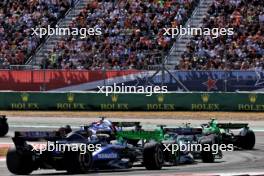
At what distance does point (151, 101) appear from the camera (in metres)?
36.7

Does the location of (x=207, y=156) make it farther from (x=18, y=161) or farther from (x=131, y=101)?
(x=131, y=101)

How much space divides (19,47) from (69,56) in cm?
444

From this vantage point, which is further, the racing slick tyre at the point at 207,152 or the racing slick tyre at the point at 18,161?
the racing slick tyre at the point at 207,152

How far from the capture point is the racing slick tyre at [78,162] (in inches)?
621

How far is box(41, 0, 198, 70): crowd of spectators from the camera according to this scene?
39.1m

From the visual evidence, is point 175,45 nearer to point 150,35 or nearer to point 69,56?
point 150,35

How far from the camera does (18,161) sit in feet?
51.7

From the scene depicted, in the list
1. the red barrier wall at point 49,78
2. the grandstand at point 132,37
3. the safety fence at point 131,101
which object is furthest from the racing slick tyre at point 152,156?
the red barrier wall at point 49,78

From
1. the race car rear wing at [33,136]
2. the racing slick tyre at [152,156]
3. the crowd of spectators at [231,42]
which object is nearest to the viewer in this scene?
the race car rear wing at [33,136]

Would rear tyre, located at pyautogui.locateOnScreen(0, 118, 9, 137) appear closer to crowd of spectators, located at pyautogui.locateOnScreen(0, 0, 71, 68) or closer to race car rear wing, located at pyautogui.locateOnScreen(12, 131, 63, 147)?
race car rear wing, located at pyautogui.locateOnScreen(12, 131, 63, 147)

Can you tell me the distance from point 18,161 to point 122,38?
83.0 feet

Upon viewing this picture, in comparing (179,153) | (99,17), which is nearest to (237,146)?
(179,153)

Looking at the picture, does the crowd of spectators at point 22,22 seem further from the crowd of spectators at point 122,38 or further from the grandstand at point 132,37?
the crowd of spectators at point 122,38

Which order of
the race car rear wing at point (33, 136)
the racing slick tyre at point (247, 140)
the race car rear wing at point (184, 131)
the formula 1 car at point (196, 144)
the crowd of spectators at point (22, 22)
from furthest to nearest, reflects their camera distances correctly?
the crowd of spectators at point (22, 22)
the racing slick tyre at point (247, 140)
the race car rear wing at point (184, 131)
the formula 1 car at point (196, 144)
the race car rear wing at point (33, 136)
